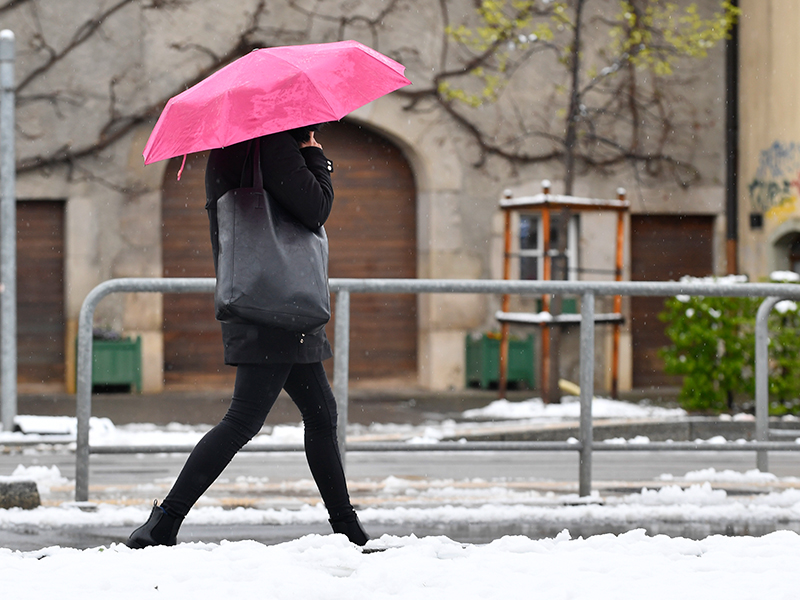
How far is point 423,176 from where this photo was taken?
1312 cm

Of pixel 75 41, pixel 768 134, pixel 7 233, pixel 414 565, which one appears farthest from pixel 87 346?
pixel 768 134

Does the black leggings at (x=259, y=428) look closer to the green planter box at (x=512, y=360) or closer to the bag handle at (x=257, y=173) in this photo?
the bag handle at (x=257, y=173)

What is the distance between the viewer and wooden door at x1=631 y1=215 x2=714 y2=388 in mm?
13648

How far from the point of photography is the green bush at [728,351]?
31.0 feet

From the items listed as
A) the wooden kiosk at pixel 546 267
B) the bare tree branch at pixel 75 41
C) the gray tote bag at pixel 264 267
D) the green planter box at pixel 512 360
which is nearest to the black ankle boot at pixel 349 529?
the gray tote bag at pixel 264 267

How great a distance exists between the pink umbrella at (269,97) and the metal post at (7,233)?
5.29 m

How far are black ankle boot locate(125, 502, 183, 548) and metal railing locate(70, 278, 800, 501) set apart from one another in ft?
3.91

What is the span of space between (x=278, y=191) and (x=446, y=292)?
4.77ft

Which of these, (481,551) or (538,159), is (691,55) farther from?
(481,551)

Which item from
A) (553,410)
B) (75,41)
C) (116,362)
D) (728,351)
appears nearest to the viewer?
(728,351)

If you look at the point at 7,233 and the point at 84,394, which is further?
the point at 7,233

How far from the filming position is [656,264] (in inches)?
539

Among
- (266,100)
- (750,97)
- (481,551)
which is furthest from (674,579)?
(750,97)

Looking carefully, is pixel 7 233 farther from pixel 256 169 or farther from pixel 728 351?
pixel 728 351
